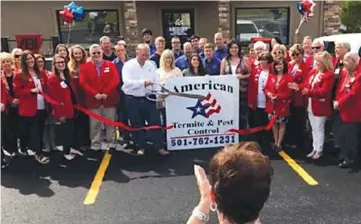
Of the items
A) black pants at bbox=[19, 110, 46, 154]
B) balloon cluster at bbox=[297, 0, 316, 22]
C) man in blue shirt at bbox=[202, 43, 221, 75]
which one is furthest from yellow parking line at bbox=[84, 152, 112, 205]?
balloon cluster at bbox=[297, 0, 316, 22]

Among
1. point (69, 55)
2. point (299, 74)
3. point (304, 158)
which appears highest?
point (69, 55)

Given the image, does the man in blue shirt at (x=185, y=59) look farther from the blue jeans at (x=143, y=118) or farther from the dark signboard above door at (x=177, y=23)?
the dark signboard above door at (x=177, y=23)

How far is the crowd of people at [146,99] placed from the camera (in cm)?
615

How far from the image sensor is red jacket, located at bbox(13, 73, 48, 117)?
20.2 ft

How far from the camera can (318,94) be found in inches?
241

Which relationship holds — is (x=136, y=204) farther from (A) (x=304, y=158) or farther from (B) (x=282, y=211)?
(A) (x=304, y=158)

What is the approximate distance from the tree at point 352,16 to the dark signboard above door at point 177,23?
10095 millimetres

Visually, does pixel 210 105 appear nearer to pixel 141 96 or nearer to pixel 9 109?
pixel 141 96

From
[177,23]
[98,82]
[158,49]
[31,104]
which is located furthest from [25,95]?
[177,23]

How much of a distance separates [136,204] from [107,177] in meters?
1.12

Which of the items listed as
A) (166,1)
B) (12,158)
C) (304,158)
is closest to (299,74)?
(304,158)

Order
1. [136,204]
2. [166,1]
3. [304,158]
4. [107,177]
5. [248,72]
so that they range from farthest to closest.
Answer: [166,1], [248,72], [304,158], [107,177], [136,204]

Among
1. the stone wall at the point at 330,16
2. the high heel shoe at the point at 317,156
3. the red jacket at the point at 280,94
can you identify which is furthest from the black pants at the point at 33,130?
the stone wall at the point at 330,16

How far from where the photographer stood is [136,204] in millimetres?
4961
